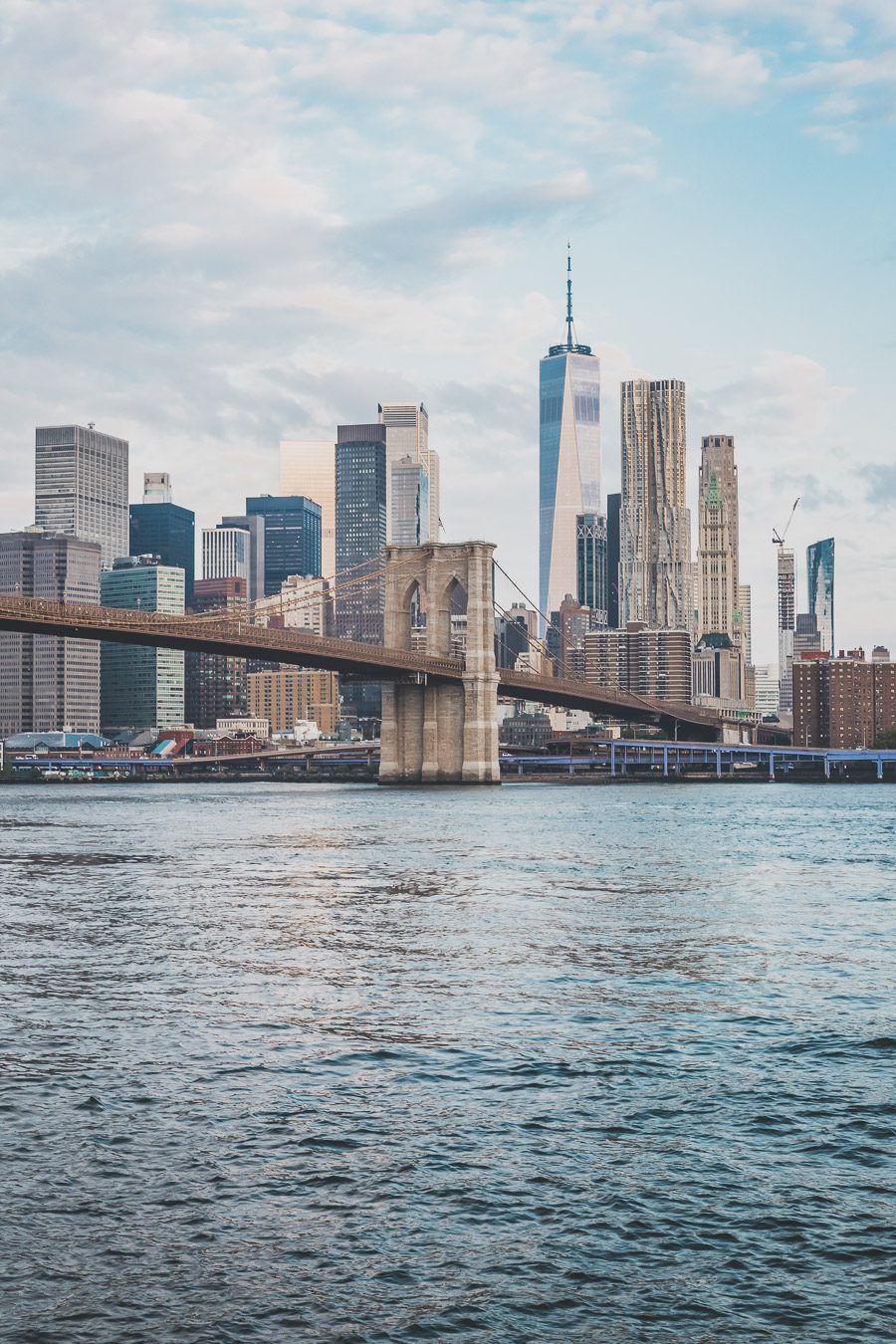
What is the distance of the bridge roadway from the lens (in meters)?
75.6

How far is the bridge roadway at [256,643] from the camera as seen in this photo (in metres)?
75.6

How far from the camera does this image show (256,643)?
293 feet

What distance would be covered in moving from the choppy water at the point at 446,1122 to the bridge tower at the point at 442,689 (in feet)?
257

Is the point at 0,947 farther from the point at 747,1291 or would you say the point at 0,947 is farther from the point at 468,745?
the point at 468,745

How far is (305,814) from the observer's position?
245ft

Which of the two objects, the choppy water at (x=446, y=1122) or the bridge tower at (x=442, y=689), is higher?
the bridge tower at (x=442, y=689)

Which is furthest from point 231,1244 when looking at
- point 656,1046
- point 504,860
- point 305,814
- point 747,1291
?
point 305,814

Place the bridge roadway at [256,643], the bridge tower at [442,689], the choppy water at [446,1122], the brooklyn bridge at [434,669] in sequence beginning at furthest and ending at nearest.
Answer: the bridge tower at [442,689]
the brooklyn bridge at [434,669]
the bridge roadway at [256,643]
the choppy water at [446,1122]

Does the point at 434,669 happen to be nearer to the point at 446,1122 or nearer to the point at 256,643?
the point at 256,643

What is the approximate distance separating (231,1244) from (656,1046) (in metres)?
7.23

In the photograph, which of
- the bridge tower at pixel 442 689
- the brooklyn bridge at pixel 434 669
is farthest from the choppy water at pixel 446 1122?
the bridge tower at pixel 442 689

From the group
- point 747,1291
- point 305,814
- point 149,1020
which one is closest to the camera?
point 747,1291

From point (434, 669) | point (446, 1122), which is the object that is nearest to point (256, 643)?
point (434, 669)

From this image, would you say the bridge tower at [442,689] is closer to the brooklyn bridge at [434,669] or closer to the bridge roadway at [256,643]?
the brooklyn bridge at [434,669]
